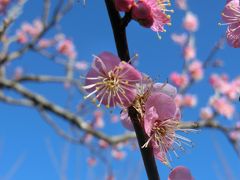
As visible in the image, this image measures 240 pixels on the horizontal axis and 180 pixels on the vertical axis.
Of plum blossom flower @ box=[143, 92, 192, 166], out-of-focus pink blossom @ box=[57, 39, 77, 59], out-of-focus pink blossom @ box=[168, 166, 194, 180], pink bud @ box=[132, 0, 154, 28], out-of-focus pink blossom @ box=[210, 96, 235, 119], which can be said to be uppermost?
out-of-focus pink blossom @ box=[57, 39, 77, 59]

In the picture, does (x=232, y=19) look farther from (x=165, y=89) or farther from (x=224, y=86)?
(x=224, y=86)

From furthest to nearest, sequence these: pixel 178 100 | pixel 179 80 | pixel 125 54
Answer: pixel 179 80
pixel 178 100
pixel 125 54

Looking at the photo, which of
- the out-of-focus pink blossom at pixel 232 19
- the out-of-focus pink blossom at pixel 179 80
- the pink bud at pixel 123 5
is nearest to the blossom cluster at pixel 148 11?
the pink bud at pixel 123 5

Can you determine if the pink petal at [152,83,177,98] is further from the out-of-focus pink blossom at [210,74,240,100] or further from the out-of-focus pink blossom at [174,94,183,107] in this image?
the out-of-focus pink blossom at [210,74,240,100]

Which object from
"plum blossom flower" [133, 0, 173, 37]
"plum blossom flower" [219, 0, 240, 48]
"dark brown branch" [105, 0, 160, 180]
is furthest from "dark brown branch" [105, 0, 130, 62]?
"plum blossom flower" [219, 0, 240, 48]

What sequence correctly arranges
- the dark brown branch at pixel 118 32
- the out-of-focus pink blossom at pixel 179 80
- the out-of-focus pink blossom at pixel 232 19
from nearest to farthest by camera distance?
the dark brown branch at pixel 118 32 < the out-of-focus pink blossom at pixel 232 19 < the out-of-focus pink blossom at pixel 179 80

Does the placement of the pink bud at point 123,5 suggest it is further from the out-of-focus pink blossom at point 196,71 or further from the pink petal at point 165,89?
the out-of-focus pink blossom at point 196,71

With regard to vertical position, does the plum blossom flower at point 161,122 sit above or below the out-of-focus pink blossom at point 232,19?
below

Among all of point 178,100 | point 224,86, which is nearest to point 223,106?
point 224,86
